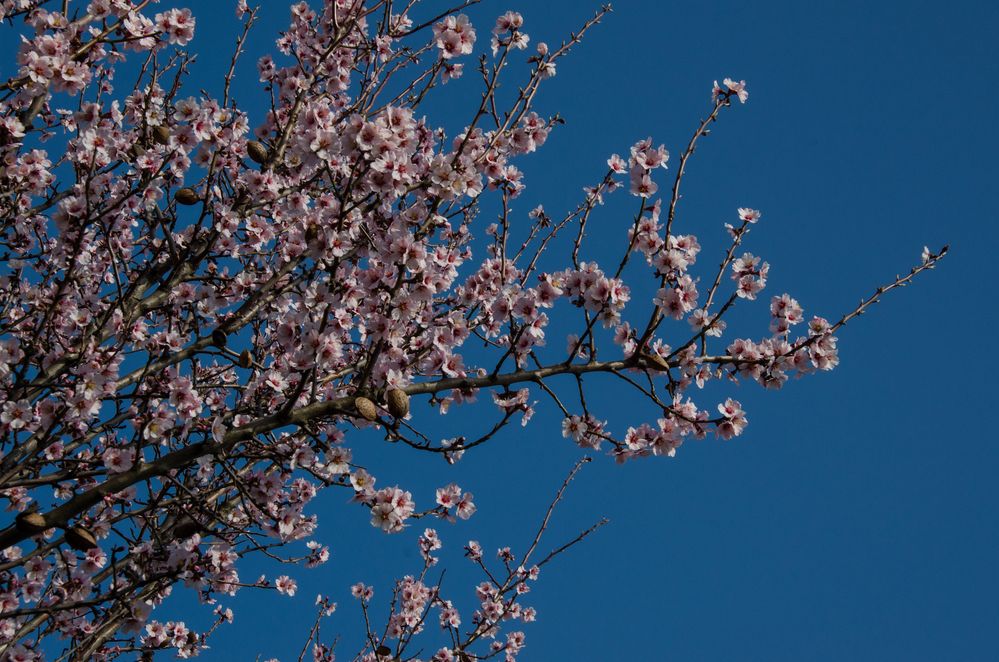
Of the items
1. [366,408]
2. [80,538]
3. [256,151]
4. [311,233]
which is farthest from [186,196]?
[366,408]

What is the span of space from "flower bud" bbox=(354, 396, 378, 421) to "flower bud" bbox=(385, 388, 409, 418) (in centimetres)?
9

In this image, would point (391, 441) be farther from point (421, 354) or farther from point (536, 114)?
point (536, 114)

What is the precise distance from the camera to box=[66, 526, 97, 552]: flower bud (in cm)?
491

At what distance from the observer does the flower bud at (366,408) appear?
4.22 meters

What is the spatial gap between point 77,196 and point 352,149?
3002mm

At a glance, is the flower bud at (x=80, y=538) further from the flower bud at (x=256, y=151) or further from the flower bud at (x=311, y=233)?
the flower bud at (x=256, y=151)

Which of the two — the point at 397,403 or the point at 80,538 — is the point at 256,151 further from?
the point at 80,538

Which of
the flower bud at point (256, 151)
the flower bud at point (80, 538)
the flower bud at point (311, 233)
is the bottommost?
the flower bud at point (80, 538)

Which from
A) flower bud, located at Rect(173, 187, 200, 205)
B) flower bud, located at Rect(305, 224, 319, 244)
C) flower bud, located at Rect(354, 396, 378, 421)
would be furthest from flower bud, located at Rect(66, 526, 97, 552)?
flower bud, located at Rect(173, 187, 200, 205)

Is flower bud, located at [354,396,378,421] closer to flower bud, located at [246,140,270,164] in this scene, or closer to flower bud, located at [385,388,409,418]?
flower bud, located at [385,388,409,418]

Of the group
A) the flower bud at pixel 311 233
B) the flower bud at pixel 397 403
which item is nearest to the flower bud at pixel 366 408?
the flower bud at pixel 397 403

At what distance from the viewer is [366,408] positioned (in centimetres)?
425

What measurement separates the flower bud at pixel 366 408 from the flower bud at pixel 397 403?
9 centimetres

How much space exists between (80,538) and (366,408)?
222cm
